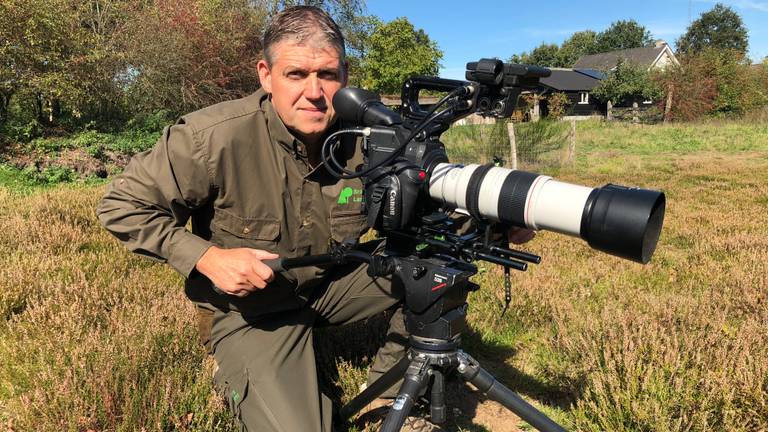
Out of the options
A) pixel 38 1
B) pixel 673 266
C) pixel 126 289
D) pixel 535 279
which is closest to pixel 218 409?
pixel 126 289

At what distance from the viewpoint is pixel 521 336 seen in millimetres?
3996

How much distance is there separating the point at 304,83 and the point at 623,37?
116 metres

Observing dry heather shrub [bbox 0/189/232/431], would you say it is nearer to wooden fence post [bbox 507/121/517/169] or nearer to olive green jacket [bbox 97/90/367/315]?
olive green jacket [bbox 97/90/367/315]

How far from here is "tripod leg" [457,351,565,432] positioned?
77.2 inches

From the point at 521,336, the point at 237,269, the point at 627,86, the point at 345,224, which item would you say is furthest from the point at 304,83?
the point at 627,86

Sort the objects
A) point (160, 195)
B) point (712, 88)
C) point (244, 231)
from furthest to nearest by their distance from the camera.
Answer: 1. point (712, 88)
2. point (244, 231)
3. point (160, 195)

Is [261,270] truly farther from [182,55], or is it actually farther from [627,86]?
[627,86]

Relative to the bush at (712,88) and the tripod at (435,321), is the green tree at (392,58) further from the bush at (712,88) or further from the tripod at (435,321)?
the tripod at (435,321)

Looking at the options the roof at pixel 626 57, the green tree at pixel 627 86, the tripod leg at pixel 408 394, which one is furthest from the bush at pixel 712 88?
the tripod leg at pixel 408 394

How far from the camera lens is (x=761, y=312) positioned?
12.1 feet

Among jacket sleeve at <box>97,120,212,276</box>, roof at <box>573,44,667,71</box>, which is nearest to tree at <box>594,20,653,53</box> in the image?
roof at <box>573,44,667,71</box>

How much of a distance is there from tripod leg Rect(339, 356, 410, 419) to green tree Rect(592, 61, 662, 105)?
46.2m

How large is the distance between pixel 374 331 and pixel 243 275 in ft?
5.66

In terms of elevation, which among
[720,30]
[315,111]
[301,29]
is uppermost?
[720,30]
